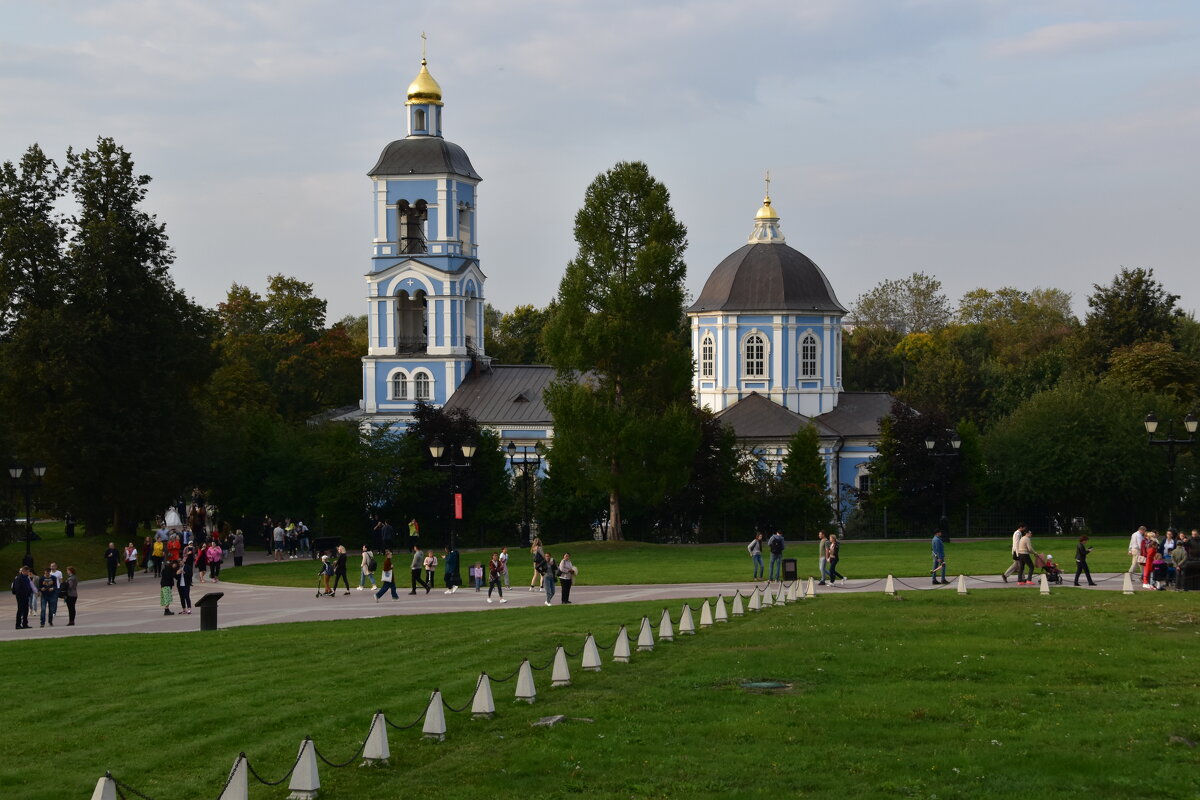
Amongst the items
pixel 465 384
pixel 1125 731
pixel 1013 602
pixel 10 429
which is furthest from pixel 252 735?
pixel 465 384

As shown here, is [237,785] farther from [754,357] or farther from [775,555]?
[754,357]

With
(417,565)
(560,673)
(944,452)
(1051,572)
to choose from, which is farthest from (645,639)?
(944,452)

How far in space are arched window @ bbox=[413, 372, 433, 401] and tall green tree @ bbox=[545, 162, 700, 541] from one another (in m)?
22.6

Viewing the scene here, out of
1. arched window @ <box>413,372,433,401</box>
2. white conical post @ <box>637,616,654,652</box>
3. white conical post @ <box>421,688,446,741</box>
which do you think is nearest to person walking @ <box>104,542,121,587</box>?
white conical post @ <box>637,616,654,652</box>

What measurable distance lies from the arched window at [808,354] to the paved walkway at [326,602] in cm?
3941

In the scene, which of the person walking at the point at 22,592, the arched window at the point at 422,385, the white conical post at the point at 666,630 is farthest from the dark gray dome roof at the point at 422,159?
the white conical post at the point at 666,630

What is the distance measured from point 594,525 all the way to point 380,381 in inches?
878

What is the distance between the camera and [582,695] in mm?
19594

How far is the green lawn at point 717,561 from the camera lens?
41375 mm

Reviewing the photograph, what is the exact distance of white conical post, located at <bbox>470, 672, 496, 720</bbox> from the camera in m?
18.0

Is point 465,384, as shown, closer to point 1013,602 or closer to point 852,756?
point 1013,602

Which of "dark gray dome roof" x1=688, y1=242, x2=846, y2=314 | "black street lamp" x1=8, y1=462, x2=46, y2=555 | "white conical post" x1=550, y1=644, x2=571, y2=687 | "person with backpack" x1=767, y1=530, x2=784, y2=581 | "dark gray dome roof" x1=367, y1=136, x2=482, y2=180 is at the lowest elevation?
"white conical post" x1=550, y1=644, x2=571, y2=687

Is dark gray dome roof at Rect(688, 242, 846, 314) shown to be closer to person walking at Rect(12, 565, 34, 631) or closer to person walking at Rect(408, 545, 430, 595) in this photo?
person walking at Rect(408, 545, 430, 595)

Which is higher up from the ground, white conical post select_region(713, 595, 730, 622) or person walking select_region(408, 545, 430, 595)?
person walking select_region(408, 545, 430, 595)
